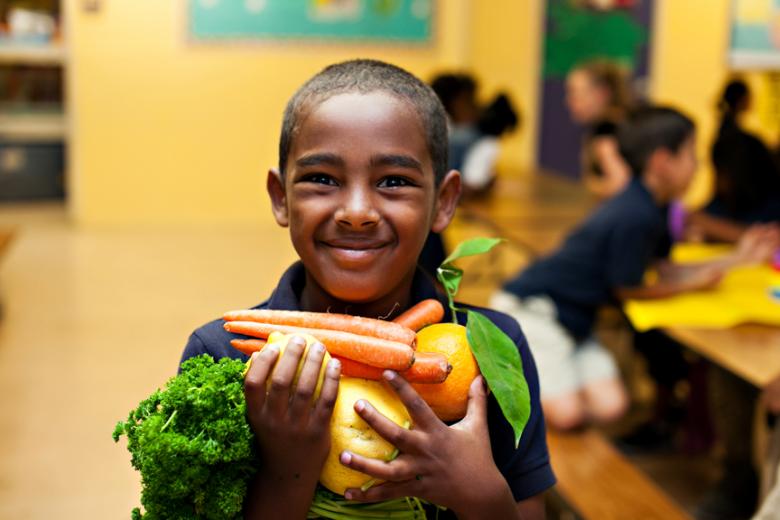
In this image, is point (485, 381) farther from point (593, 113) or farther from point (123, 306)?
point (123, 306)

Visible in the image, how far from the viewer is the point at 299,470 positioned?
1.09 meters

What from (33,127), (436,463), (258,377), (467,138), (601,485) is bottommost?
(601,485)

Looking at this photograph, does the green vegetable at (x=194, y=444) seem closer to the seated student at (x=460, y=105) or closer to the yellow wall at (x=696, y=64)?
the seated student at (x=460, y=105)

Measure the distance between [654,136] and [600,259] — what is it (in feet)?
1.45

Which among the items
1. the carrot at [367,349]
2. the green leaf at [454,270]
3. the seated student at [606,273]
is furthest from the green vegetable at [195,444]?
the seated student at [606,273]

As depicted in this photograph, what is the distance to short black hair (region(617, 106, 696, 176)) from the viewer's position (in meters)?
3.45

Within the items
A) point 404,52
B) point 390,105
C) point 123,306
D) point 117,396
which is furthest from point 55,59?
point 390,105

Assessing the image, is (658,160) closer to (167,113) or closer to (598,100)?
(598,100)

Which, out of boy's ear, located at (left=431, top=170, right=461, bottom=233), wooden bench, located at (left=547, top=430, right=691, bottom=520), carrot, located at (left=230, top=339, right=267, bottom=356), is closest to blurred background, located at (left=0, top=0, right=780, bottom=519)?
wooden bench, located at (left=547, top=430, right=691, bottom=520)

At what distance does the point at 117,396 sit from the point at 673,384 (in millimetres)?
2406

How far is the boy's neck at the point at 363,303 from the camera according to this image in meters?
1.28

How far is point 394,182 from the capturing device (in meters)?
1.22

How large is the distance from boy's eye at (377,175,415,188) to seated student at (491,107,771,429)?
218cm

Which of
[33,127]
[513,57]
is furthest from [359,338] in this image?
[513,57]
